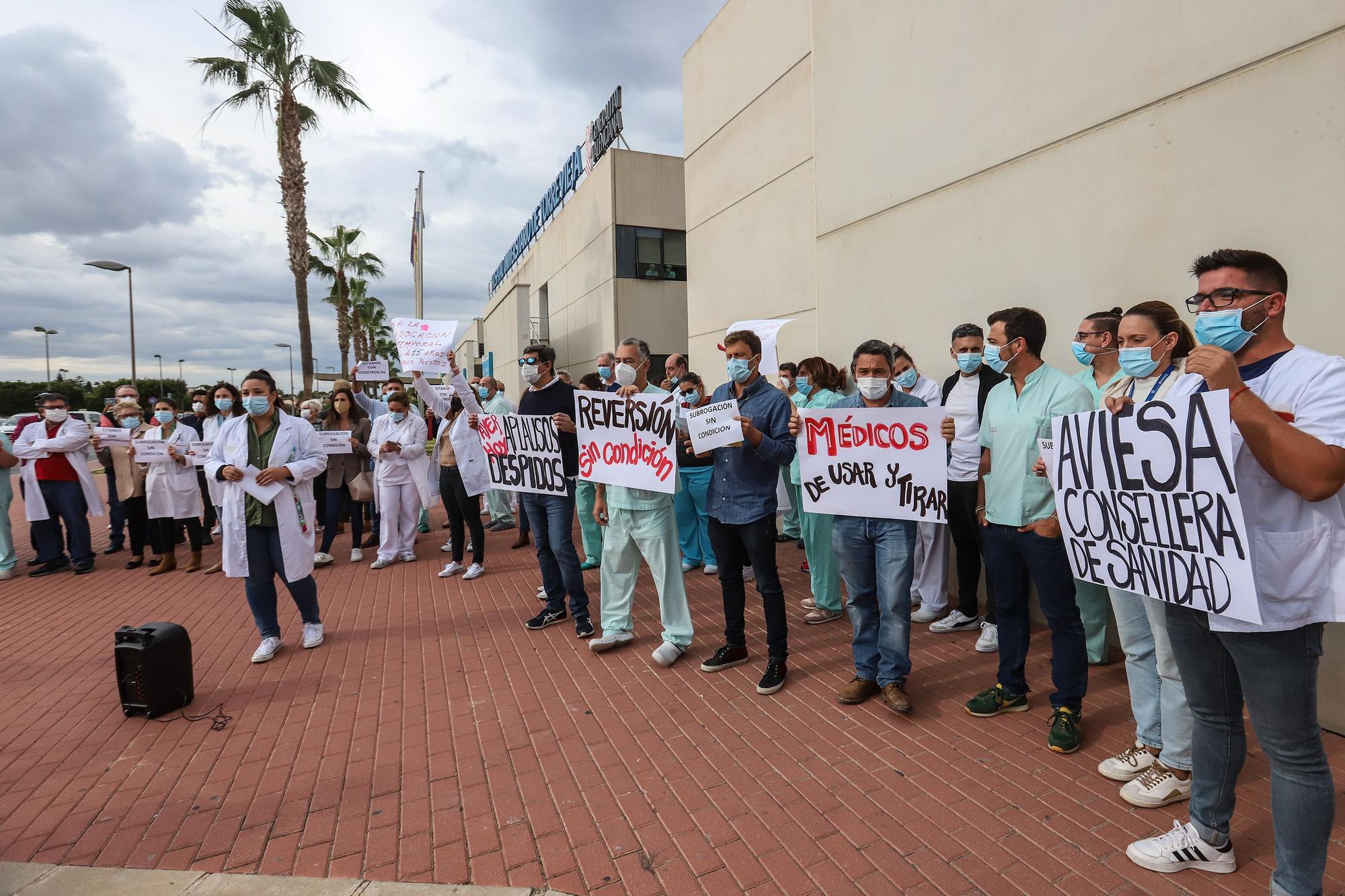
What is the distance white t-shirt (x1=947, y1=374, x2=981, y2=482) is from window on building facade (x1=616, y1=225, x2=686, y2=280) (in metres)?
15.4

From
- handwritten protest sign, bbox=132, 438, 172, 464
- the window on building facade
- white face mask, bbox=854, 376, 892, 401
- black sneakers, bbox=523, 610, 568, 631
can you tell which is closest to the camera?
white face mask, bbox=854, 376, 892, 401

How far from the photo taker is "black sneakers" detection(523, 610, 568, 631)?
5.83m

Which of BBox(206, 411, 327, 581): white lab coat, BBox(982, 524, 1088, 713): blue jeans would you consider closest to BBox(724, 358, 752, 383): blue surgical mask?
BBox(982, 524, 1088, 713): blue jeans

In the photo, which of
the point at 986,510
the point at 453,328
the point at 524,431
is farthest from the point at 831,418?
the point at 453,328

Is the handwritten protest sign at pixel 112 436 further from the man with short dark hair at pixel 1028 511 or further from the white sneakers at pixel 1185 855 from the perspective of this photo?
the white sneakers at pixel 1185 855

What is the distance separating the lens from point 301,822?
3.19 meters

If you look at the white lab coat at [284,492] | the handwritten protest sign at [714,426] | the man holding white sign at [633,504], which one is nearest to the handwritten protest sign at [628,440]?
the man holding white sign at [633,504]

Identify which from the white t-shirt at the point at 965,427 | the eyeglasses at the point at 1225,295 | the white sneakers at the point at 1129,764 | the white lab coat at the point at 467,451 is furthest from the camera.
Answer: the white lab coat at the point at 467,451

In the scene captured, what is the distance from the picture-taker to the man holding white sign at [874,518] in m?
3.95

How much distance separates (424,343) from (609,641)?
350cm

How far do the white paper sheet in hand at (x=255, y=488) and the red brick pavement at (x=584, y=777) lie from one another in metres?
1.30

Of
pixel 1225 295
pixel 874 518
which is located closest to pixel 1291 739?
pixel 1225 295

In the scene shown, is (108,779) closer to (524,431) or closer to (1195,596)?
(524,431)

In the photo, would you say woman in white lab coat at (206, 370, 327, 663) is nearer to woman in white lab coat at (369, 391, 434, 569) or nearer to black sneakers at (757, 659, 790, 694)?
woman in white lab coat at (369, 391, 434, 569)
